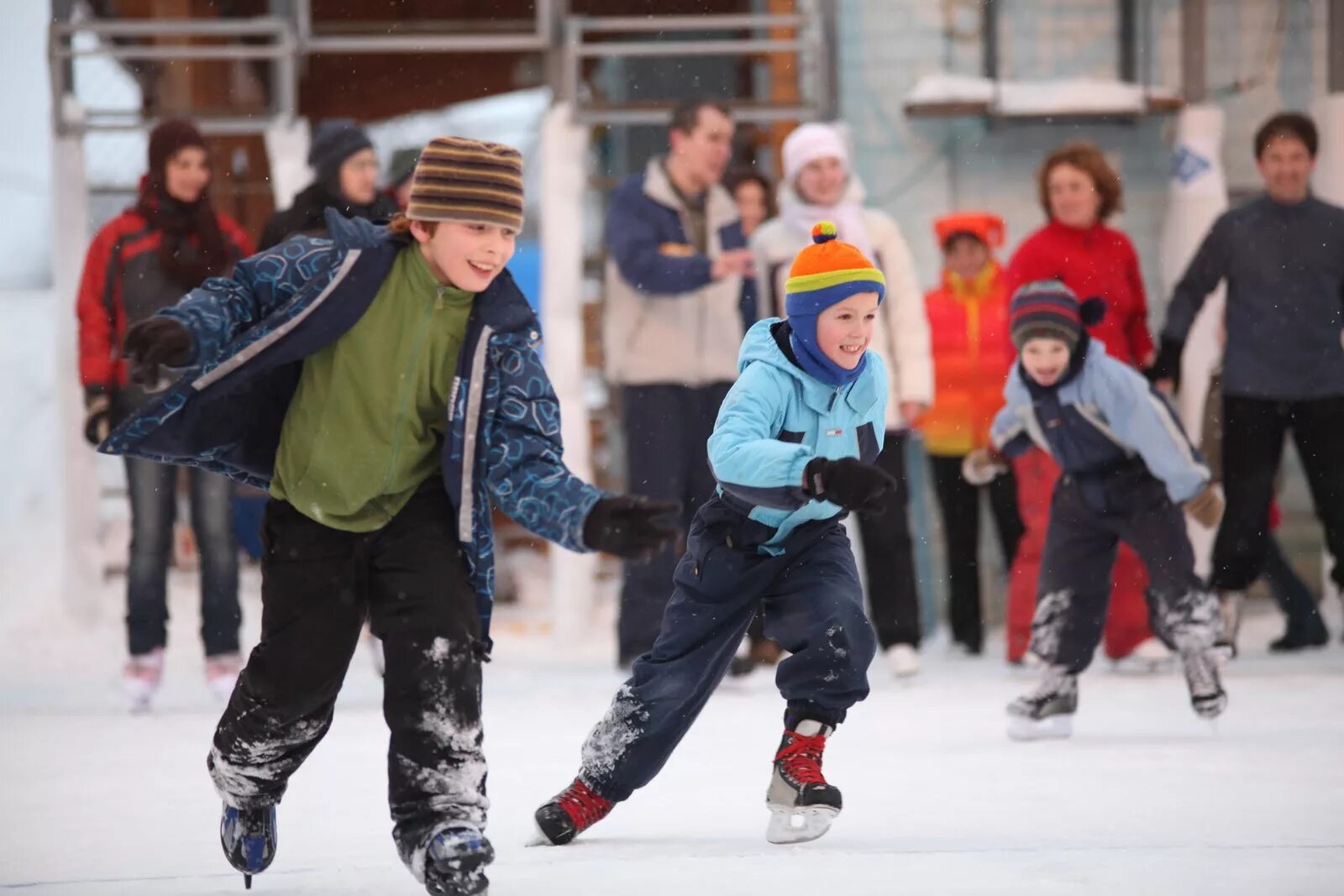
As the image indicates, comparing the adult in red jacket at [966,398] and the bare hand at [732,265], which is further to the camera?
the adult in red jacket at [966,398]

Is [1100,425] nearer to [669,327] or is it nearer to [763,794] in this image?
[763,794]

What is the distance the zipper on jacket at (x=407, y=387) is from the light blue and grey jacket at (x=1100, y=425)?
2.55 meters

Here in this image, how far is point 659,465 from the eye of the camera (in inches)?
266

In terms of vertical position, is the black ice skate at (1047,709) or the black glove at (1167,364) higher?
the black glove at (1167,364)

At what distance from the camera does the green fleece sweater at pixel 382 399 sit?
11.1 ft

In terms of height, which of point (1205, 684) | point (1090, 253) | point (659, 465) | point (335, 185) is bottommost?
point (1205, 684)

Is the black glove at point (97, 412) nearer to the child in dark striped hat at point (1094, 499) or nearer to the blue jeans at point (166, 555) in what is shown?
the blue jeans at point (166, 555)

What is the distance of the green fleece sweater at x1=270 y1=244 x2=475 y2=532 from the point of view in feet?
11.1

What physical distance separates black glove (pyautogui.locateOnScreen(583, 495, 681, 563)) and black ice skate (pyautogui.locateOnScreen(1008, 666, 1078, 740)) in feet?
8.53

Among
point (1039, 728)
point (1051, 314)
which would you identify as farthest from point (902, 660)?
point (1051, 314)

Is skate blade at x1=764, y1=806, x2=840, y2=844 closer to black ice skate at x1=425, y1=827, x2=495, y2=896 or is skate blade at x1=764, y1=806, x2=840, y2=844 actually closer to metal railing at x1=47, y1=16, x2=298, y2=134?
black ice skate at x1=425, y1=827, x2=495, y2=896

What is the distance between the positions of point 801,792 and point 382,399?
115 centimetres

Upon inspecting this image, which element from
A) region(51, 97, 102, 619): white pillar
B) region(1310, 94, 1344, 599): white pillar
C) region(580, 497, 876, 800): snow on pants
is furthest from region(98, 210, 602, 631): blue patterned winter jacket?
region(1310, 94, 1344, 599): white pillar

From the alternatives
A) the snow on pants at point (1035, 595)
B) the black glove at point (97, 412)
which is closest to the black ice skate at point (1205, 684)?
the snow on pants at point (1035, 595)
